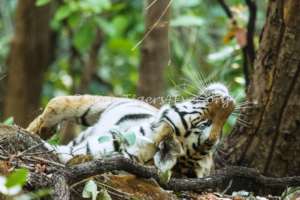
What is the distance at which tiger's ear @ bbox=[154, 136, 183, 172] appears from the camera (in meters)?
3.31

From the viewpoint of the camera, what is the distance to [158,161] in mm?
3318

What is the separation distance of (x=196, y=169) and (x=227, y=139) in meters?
0.72

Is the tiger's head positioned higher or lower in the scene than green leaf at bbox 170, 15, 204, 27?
lower

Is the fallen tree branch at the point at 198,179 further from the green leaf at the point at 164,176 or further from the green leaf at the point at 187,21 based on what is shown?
the green leaf at the point at 187,21

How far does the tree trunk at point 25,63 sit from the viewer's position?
6.81 metres

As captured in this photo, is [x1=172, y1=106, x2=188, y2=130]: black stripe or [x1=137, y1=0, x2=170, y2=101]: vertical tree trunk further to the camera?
[x1=137, y1=0, x2=170, y2=101]: vertical tree trunk

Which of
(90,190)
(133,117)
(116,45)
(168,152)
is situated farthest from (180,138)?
(116,45)

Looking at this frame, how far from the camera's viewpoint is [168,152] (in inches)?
132

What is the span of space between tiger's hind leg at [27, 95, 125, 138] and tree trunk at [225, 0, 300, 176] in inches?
26.9

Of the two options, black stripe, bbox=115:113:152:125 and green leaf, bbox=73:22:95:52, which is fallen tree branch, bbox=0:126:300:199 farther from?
green leaf, bbox=73:22:95:52

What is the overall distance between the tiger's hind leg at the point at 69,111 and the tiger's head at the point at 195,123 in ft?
2.26

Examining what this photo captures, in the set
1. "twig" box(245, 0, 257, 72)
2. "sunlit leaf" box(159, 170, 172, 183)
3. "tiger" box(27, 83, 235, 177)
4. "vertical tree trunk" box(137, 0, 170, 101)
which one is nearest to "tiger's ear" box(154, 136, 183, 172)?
"tiger" box(27, 83, 235, 177)

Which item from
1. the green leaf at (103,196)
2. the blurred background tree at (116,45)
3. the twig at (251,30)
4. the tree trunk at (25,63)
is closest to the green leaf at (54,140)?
the green leaf at (103,196)

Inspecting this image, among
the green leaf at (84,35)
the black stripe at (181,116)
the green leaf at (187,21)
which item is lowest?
the black stripe at (181,116)
